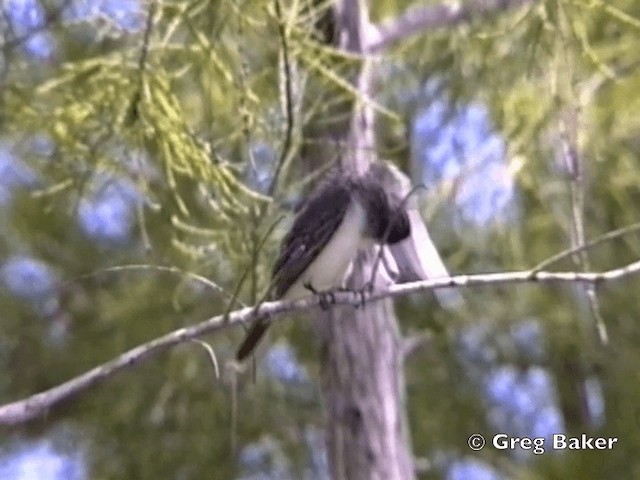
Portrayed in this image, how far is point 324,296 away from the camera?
71.2 inches

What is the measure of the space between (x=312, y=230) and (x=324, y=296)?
0.19m

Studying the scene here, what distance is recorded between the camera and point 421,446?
3.41 m

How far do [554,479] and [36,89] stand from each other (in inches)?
73.1

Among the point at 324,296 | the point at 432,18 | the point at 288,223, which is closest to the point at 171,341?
the point at 324,296

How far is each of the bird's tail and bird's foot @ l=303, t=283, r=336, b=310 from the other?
11cm

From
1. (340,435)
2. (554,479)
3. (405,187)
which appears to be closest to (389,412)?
(340,435)

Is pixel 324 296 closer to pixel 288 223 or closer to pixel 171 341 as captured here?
pixel 171 341

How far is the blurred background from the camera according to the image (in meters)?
2.19

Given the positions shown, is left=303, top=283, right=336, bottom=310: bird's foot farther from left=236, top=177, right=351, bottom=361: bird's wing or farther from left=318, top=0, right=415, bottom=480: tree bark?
left=318, top=0, right=415, bottom=480: tree bark

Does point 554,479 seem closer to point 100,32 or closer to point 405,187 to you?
point 405,187

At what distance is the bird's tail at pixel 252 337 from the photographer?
1.90 metres

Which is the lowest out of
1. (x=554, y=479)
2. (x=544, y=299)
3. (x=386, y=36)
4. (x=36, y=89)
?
(x=554, y=479)

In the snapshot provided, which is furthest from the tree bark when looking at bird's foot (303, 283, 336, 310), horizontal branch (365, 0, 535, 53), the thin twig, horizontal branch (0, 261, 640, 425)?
horizontal branch (0, 261, 640, 425)

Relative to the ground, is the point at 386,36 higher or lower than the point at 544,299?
higher
